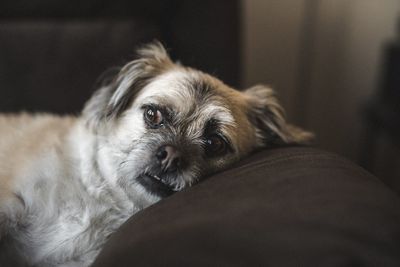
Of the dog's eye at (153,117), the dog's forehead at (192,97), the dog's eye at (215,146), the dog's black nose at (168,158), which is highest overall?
the dog's forehead at (192,97)

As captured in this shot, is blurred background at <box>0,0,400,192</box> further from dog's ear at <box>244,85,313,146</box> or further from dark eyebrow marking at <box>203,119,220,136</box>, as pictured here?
dark eyebrow marking at <box>203,119,220,136</box>

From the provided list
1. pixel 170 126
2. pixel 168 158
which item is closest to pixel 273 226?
pixel 168 158

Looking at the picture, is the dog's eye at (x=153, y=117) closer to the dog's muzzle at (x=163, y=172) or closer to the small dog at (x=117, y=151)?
the small dog at (x=117, y=151)

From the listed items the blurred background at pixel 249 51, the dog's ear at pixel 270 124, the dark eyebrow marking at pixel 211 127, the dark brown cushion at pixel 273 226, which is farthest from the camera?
the blurred background at pixel 249 51

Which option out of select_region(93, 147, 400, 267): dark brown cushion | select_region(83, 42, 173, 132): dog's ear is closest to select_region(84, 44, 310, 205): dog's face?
select_region(83, 42, 173, 132): dog's ear

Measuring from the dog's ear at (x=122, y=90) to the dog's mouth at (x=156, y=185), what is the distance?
0.71 feet

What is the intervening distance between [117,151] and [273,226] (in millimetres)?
531

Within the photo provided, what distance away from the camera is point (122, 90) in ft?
3.91

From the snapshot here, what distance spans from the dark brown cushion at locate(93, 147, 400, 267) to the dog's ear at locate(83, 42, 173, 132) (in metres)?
0.40

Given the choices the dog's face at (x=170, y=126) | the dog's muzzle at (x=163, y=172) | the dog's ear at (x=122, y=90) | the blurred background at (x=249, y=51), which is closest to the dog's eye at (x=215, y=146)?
the dog's face at (x=170, y=126)

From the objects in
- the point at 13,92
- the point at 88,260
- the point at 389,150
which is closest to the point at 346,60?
the point at 389,150

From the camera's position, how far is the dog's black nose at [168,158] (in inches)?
39.6

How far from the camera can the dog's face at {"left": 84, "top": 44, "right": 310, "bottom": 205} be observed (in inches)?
40.9

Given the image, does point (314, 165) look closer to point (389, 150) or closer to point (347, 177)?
point (347, 177)
